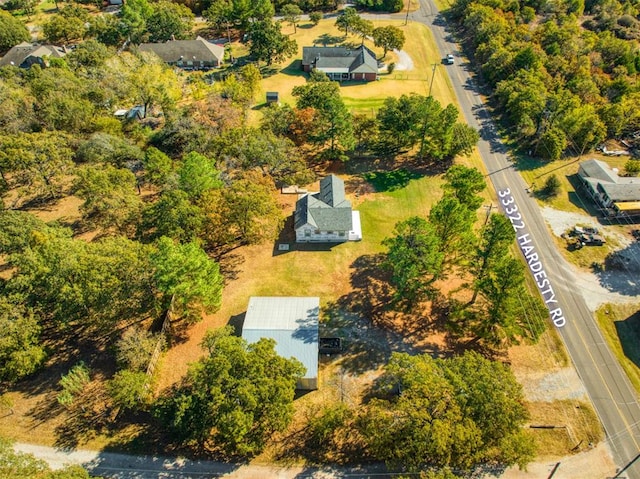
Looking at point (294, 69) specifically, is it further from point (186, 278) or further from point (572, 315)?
point (572, 315)

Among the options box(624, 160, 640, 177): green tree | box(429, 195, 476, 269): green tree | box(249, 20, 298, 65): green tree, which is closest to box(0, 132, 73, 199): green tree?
box(249, 20, 298, 65): green tree

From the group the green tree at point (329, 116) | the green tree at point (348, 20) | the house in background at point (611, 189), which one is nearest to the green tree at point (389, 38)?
the green tree at point (348, 20)

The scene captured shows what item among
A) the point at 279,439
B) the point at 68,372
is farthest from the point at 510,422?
the point at 68,372

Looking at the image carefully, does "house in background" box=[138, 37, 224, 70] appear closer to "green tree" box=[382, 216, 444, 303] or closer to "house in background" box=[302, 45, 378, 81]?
"house in background" box=[302, 45, 378, 81]

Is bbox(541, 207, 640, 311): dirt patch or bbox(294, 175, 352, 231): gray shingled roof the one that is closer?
bbox(541, 207, 640, 311): dirt patch

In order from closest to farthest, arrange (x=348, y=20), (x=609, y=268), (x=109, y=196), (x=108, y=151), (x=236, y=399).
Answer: (x=236, y=399) → (x=109, y=196) → (x=609, y=268) → (x=108, y=151) → (x=348, y=20)

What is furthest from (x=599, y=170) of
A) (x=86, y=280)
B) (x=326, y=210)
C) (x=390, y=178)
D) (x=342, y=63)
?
(x=86, y=280)
